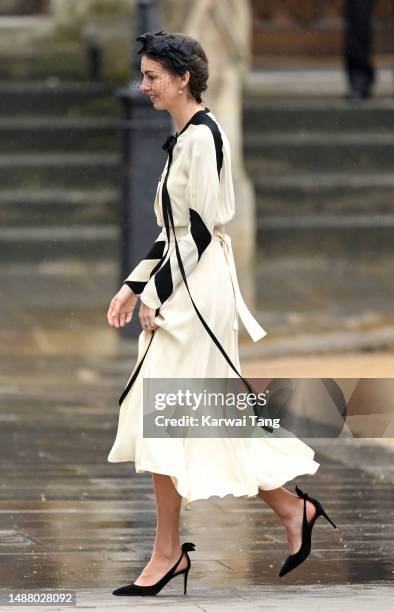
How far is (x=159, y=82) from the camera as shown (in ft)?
21.6

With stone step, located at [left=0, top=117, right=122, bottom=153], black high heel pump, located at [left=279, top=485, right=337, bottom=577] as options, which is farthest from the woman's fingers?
stone step, located at [left=0, top=117, right=122, bottom=153]

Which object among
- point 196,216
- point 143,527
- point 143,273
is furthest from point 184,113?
point 143,527

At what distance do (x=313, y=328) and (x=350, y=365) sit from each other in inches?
69.8

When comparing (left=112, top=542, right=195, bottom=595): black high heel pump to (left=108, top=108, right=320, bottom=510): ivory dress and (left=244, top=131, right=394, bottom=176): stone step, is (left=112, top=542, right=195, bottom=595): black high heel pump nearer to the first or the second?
(left=108, top=108, right=320, bottom=510): ivory dress

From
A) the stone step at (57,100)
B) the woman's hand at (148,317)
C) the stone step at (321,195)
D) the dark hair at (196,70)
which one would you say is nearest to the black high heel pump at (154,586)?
the woman's hand at (148,317)

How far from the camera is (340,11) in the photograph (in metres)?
23.6

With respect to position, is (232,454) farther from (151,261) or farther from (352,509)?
(352,509)

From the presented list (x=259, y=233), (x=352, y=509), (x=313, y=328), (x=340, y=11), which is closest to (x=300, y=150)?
(x=259, y=233)

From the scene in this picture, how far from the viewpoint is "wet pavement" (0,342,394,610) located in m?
6.66

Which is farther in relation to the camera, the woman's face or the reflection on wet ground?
the reflection on wet ground

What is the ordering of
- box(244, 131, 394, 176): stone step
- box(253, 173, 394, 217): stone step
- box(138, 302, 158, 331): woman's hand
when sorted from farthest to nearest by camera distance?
box(244, 131, 394, 176): stone step
box(253, 173, 394, 217): stone step
box(138, 302, 158, 331): woman's hand

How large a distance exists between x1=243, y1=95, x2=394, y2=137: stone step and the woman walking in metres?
14.9

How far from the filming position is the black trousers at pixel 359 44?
69.7 ft

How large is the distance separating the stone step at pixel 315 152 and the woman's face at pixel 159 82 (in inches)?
565
